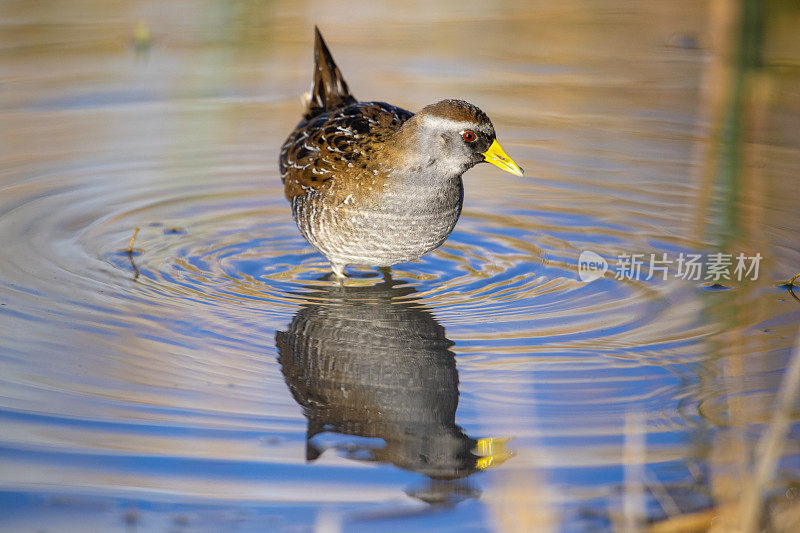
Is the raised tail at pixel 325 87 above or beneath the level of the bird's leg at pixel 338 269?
above

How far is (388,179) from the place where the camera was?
16.8 ft

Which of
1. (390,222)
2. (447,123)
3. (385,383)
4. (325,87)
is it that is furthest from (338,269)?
(385,383)

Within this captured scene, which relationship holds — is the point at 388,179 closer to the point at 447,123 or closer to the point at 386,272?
the point at 447,123

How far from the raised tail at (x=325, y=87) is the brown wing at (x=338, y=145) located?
0.41 meters

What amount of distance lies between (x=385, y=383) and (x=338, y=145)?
1800mm

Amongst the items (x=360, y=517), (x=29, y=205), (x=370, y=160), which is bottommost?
(x=360, y=517)

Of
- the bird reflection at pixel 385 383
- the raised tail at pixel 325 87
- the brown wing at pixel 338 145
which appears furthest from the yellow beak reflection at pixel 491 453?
the raised tail at pixel 325 87

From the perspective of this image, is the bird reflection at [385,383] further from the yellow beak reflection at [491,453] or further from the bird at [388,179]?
the bird at [388,179]

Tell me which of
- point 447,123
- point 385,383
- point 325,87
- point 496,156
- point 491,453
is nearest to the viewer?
point 491,453

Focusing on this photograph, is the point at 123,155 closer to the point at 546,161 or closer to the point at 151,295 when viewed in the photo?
the point at 151,295

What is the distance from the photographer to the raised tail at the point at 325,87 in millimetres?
6262

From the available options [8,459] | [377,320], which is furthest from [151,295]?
[8,459]

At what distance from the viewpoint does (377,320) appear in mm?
4797

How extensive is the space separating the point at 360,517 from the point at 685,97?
6113mm
